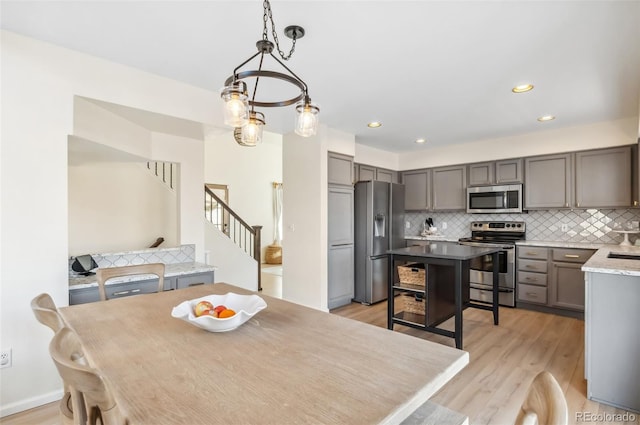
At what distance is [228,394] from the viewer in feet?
2.79

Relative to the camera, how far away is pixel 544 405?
0.64 metres

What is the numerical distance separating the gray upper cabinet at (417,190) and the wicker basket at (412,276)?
2285mm

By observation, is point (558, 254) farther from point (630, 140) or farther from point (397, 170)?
point (397, 170)

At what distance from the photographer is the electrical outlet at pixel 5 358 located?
6.49 ft

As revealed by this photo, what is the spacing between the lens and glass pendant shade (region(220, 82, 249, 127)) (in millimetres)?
1550

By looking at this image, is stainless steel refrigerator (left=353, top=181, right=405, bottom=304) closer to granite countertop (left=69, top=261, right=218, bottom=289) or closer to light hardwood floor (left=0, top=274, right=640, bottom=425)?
light hardwood floor (left=0, top=274, right=640, bottom=425)

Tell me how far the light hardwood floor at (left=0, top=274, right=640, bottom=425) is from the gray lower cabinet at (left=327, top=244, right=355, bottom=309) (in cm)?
18

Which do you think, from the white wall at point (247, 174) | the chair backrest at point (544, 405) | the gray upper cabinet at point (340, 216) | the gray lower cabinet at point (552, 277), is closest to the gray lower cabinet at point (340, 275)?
the gray upper cabinet at point (340, 216)

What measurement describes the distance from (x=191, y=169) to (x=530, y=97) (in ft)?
11.4

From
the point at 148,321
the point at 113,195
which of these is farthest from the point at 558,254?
the point at 113,195

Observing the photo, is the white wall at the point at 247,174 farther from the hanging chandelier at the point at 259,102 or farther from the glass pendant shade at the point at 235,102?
the glass pendant shade at the point at 235,102

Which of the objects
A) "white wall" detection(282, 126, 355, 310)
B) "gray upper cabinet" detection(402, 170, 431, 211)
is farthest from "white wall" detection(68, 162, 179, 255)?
"gray upper cabinet" detection(402, 170, 431, 211)

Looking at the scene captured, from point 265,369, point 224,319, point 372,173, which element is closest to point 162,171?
point 372,173

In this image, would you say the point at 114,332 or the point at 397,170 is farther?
the point at 397,170
